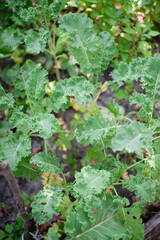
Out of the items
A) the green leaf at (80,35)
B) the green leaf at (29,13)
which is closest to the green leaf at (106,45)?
the green leaf at (80,35)

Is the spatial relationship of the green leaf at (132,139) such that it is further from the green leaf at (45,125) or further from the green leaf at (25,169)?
the green leaf at (25,169)

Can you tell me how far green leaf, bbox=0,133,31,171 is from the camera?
5.77 ft

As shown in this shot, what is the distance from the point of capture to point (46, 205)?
68.8 inches

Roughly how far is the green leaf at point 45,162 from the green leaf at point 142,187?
63 cm

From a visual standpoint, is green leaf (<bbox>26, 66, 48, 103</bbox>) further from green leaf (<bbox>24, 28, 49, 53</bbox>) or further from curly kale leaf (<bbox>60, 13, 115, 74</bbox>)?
curly kale leaf (<bbox>60, 13, 115, 74</bbox>)

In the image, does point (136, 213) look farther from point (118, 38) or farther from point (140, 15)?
point (140, 15)

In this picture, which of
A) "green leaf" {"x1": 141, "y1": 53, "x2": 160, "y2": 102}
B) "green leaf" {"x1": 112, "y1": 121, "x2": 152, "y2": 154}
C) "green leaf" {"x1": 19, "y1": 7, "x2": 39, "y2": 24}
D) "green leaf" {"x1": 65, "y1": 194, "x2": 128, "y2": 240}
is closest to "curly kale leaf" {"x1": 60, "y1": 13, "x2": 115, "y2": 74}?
"green leaf" {"x1": 19, "y1": 7, "x2": 39, "y2": 24}

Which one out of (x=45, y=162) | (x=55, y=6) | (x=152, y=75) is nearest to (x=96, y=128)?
(x=45, y=162)

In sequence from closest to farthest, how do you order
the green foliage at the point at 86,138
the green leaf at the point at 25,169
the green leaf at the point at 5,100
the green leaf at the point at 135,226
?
the green foliage at the point at 86,138 → the green leaf at the point at 135,226 → the green leaf at the point at 5,100 → the green leaf at the point at 25,169

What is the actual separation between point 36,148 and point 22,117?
1.06 meters

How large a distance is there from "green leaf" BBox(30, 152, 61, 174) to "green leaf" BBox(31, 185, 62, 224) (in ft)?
0.56

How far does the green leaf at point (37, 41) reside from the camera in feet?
6.80

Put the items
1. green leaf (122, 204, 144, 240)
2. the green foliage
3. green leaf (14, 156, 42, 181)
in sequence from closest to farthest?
1. the green foliage
2. green leaf (122, 204, 144, 240)
3. green leaf (14, 156, 42, 181)

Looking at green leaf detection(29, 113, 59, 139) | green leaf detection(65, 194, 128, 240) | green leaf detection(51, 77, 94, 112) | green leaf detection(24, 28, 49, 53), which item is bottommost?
green leaf detection(65, 194, 128, 240)
